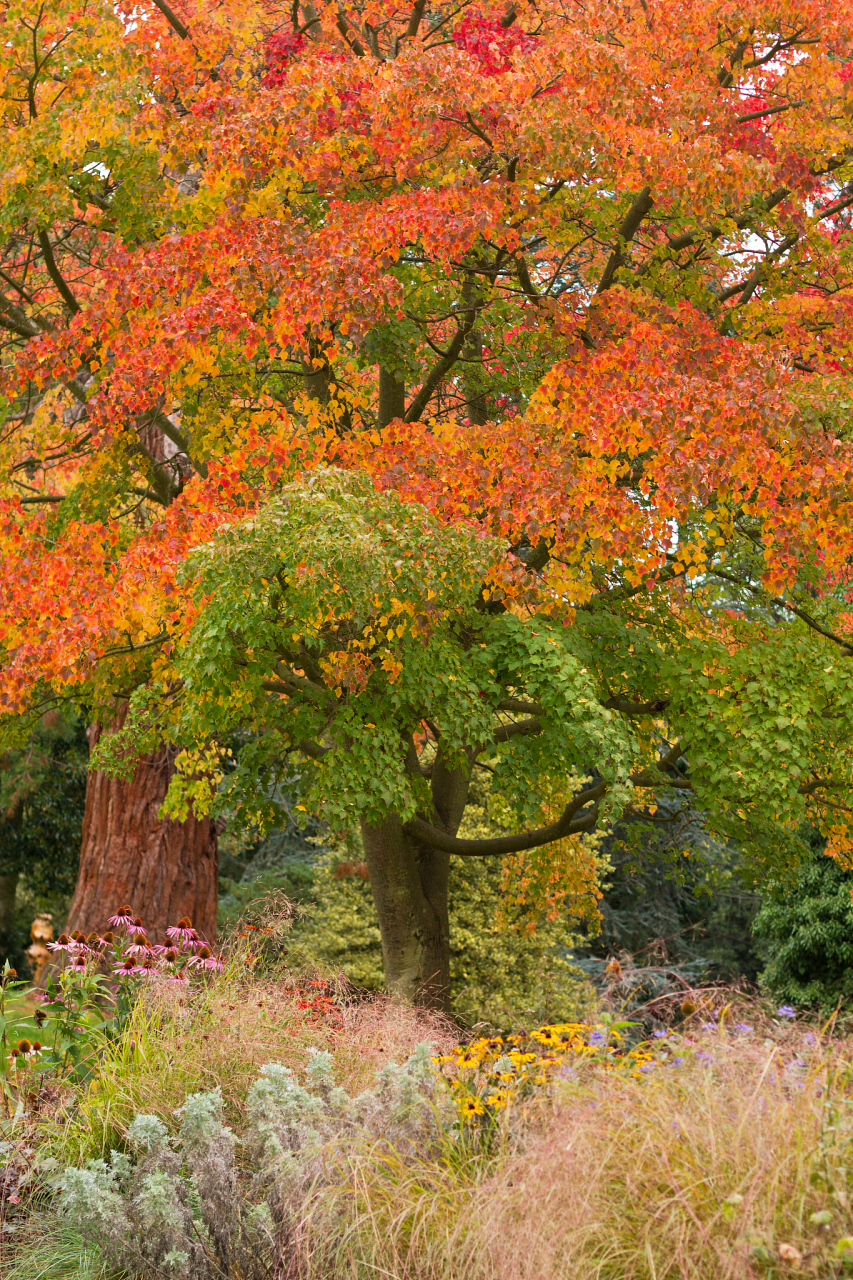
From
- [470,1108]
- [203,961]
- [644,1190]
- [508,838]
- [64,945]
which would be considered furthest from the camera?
[508,838]

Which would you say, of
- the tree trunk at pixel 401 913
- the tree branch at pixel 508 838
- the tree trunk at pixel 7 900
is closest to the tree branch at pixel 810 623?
the tree branch at pixel 508 838

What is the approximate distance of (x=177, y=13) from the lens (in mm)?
10180

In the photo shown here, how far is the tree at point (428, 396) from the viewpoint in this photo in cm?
758

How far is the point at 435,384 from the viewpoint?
1013cm

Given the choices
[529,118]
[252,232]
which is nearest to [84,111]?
[252,232]

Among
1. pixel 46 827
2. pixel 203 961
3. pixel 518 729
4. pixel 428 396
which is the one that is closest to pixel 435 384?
pixel 428 396

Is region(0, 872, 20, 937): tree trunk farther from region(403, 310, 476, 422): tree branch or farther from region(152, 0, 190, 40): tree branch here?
region(152, 0, 190, 40): tree branch

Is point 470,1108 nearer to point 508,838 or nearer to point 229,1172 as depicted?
point 229,1172

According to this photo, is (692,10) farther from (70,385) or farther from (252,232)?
(70,385)

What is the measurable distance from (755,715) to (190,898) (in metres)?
6.27

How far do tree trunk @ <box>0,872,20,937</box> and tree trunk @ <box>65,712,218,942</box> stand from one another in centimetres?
599

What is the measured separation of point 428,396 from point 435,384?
0.49 feet

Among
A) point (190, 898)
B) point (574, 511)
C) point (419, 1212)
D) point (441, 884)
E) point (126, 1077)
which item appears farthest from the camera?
point (190, 898)

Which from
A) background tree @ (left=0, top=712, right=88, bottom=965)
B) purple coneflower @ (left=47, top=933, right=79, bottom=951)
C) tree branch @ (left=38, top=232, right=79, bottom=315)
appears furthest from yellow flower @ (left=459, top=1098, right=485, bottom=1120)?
background tree @ (left=0, top=712, right=88, bottom=965)
